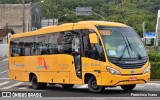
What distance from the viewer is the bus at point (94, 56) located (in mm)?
17734

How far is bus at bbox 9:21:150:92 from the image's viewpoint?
1773 cm

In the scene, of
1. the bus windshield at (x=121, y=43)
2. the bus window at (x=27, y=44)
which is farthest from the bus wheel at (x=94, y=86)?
the bus window at (x=27, y=44)

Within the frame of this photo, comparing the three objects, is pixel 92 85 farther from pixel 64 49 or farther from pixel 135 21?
pixel 135 21

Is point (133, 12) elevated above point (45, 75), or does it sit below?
above

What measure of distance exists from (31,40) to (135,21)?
247ft

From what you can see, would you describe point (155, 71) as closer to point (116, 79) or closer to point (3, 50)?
point (116, 79)

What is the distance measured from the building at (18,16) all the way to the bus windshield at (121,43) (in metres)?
71.6

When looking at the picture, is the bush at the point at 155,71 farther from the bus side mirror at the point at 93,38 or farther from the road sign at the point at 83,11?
the road sign at the point at 83,11

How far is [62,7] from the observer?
108 metres

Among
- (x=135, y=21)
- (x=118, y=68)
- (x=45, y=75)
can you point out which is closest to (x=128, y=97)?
(x=118, y=68)

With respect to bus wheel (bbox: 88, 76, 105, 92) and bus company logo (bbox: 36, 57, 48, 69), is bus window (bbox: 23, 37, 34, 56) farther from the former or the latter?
bus wheel (bbox: 88, 76, 105, 92)

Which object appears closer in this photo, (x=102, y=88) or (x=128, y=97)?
(x=128, y=97)

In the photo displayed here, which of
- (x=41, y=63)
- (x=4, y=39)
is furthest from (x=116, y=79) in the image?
(x=4, y=39)

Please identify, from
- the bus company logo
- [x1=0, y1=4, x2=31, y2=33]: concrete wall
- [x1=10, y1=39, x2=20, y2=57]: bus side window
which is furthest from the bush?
[x1=0, y1=4, x2=31, y2=33]: concrete wall
